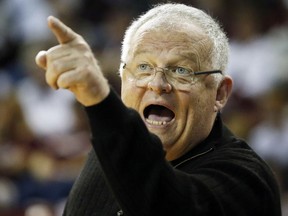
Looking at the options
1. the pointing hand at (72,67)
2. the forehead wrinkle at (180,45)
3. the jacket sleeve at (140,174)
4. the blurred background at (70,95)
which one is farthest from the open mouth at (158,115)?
the blurred background at (70,95)

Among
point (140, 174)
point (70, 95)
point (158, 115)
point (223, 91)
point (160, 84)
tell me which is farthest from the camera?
point (70, 95)

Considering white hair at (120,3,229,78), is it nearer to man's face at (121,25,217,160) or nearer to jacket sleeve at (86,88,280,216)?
man's face at (121,25,217,160)

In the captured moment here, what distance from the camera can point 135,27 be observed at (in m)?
3.13

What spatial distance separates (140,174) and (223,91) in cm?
90

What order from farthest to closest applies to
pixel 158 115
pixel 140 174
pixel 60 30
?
pixel 158 115
pixel 140 174
pixel 60 30

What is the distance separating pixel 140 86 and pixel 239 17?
5084mm

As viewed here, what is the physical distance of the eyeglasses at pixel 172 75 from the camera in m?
2.91

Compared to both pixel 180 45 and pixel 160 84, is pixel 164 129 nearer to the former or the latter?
pixel 160 84

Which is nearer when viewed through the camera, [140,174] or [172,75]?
[140,174]

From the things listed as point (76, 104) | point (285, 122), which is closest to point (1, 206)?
point (76, 104)

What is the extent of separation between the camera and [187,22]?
9.91 feet

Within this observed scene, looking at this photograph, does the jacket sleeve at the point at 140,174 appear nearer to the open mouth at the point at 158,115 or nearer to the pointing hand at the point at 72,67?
the pointing hand at the point at 72,67

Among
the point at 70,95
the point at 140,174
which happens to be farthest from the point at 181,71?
the point at 70,95

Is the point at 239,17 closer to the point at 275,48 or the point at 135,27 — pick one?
the point at 275,48
